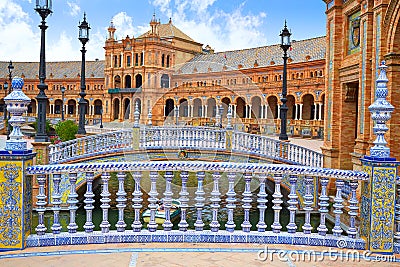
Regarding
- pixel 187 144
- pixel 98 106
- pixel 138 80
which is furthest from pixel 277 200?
pixel 98 106

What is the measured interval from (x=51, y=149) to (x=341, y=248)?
11223 mm

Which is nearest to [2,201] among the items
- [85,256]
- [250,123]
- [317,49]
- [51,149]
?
[85,256]

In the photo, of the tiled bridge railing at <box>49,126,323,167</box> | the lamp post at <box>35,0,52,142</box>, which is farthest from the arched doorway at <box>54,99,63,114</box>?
the lamp post at <box>35,0,52,142</box>

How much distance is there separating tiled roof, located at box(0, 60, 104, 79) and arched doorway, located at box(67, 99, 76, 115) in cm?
382

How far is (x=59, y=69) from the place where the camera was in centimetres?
6950

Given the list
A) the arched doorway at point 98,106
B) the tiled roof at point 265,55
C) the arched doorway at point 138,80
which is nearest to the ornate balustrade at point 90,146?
the tiled roof at point 265,55

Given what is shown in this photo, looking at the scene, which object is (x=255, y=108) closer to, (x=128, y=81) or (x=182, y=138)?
(x=128, y=81)

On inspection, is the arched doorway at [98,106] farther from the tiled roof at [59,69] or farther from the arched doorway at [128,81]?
the arched doorway at [128,81]

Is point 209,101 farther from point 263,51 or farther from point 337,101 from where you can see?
point 337,101

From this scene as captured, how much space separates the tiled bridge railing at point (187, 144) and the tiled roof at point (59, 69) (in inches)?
2002

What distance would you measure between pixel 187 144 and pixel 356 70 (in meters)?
7.51

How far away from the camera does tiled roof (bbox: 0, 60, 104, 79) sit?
67375 mm

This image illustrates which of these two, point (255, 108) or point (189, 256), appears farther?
point (255, 108)

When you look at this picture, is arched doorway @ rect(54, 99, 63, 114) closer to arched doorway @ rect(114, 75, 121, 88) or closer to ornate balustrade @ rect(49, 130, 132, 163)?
arched doorway @ rect(114, 75, 121, 88)
